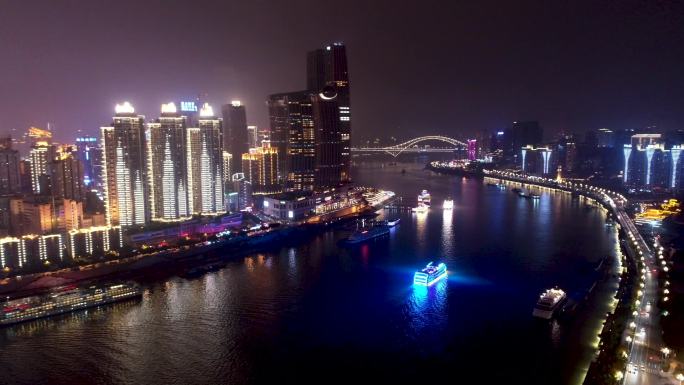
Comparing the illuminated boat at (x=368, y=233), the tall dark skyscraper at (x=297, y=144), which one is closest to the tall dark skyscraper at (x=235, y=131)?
the tall dark skyscraper at (x=297, y=144)

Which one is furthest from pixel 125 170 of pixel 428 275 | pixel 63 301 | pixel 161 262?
pixel 428 275

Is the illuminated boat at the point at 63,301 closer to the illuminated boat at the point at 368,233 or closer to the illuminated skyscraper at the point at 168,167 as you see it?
the illuminated skyscraper at the point at 168,167

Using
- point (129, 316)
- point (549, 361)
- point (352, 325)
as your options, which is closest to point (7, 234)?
point (129, 316)

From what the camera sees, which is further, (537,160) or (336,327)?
(537,160)

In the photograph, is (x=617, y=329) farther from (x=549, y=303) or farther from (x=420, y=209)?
(x=420, y=209)

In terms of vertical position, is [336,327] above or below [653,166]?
below

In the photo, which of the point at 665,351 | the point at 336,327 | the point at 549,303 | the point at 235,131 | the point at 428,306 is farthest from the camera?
the point at 235,131

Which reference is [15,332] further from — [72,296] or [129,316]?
[129,316]
